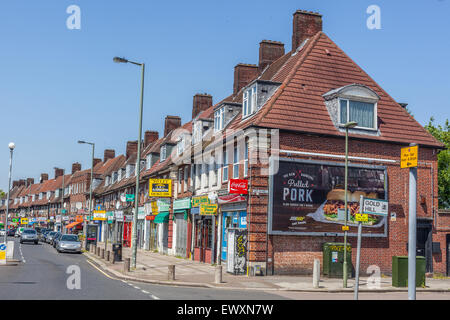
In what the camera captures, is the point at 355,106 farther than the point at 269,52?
No

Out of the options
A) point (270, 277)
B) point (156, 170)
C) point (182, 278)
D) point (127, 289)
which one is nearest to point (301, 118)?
point (270, 277)

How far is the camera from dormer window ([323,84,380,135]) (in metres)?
26.1

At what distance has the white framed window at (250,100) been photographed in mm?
26531

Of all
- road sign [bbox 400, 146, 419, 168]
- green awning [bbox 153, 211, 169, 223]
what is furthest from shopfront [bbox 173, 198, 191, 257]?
road sign [bbox 400, 146, 419, 168]

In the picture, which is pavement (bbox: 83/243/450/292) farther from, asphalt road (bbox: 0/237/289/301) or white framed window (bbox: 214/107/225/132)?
white framed window (bbox: 214/107/225/132)

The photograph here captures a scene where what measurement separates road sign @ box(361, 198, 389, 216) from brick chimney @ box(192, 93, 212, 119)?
3138 centimetres

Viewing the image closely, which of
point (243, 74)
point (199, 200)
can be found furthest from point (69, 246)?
point (243, 74)

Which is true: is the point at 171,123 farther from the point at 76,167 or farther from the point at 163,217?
the point at 76,167

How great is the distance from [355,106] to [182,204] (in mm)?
14417

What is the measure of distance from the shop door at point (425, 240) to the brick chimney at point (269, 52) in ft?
47.1

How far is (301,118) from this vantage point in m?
→ 25.4

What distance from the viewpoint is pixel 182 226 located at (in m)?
36.3
